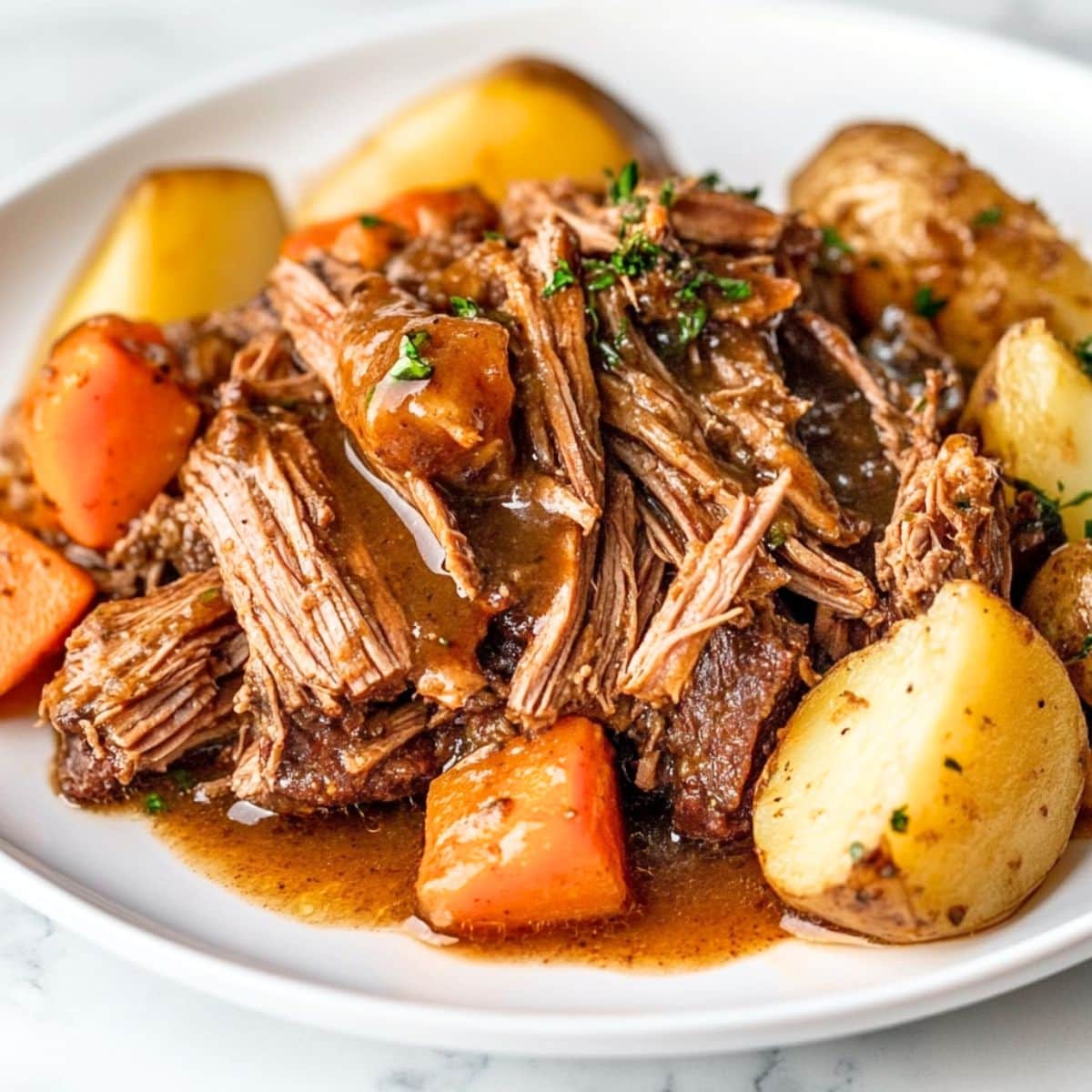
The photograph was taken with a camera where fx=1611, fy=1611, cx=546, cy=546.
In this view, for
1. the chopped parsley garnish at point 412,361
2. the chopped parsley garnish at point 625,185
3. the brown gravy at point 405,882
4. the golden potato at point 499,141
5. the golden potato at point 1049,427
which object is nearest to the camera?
the brown gravy at point 405,882

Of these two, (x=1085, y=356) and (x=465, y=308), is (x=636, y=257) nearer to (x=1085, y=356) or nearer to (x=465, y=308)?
(x=465, y=308)

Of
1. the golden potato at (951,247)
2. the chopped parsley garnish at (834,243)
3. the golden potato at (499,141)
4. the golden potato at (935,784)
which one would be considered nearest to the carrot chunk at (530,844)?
the golden potato at (935,784)

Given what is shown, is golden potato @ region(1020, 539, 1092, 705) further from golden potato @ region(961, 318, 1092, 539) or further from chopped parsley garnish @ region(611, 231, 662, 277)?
chopped parsley garnish @ region(611, 231, 662, 277)

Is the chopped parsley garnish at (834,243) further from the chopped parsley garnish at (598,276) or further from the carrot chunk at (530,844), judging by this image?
the carrot chunk at (530,844)

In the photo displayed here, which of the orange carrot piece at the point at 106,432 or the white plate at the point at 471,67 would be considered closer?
the white plate at the point at 471,67

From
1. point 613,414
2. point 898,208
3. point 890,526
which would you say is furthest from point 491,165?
point 890,526
